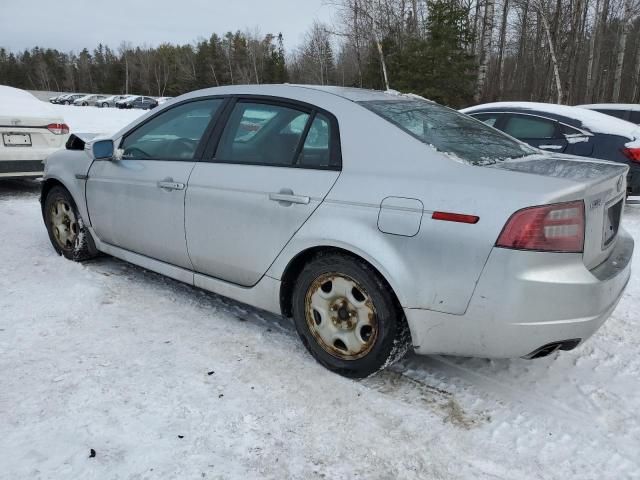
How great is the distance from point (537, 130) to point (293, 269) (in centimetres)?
543

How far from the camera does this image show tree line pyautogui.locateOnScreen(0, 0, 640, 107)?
22.5m

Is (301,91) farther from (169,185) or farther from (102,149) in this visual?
(102,149)

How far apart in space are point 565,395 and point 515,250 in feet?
3.42

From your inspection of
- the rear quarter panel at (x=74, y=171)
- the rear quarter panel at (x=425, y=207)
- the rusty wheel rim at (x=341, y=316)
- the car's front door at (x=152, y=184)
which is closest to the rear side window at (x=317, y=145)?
the rear quarter panel at (x=425, y=207)

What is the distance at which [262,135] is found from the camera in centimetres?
308

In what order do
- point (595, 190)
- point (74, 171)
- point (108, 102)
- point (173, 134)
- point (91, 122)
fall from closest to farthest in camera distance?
point (595, 190) < point (173, 134) < point (74, 171) < point (91, 122) < point (108, 102)

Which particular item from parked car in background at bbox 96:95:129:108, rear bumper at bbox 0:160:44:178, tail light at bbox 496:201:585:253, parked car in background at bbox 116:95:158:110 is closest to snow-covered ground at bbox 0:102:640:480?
tail light at bbox 496:201:585:253

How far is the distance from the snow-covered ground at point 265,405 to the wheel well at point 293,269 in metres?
0.29

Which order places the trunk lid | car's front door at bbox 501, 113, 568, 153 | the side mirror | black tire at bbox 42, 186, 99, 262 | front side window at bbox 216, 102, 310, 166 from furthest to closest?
car's front door at bbox 501, 113, 568, 153, black tire at bbox 42, 186, 99, 262, the side mirror, front side window at bbox 216, 102, 310, 166, the trunk lid

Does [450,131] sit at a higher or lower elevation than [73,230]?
higher

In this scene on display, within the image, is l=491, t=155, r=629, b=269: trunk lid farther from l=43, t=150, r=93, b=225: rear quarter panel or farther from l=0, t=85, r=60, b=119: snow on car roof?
l=0, t=85, r=60, b=119: snow on car roof

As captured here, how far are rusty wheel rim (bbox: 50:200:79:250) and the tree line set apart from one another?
18225 mm

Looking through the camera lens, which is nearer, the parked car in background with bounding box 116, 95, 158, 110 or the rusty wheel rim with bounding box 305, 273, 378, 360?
the rusty wheel rim with bounding box 305, 273, 378, 360

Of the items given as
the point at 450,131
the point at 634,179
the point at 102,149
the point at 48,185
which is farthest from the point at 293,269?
the point at 634,179
